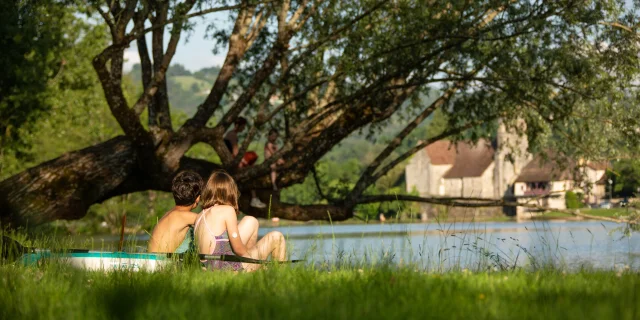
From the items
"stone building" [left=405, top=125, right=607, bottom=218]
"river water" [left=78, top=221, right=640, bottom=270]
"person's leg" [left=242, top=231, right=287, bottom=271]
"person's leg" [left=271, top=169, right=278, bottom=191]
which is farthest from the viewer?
"stone building" [left=405, top=125, right=607, bottom=218]

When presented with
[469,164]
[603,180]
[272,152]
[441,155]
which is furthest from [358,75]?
[441,155]

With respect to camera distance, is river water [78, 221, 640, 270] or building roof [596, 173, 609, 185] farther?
building roof [596, 173, 609, 185]

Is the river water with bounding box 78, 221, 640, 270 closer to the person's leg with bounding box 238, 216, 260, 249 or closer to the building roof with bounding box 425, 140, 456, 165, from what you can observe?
the person's leg with bounding box 238, 216, 260, 249

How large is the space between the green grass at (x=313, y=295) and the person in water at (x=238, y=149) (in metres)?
9.71

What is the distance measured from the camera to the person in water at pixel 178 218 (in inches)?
299

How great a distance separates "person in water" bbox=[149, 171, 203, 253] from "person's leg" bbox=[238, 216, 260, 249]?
46 cm

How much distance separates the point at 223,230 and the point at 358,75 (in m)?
8.84

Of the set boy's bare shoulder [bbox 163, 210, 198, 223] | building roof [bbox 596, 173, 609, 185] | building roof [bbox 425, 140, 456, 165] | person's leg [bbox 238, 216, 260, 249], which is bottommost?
person's leg [bbox 238, 216, 260, 249]

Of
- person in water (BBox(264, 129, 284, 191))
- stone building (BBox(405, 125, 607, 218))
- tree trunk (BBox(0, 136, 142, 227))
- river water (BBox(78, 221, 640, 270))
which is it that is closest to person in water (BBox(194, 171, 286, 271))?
river water (BBox(78, 221, 640, 270))

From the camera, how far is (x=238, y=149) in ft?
52.3

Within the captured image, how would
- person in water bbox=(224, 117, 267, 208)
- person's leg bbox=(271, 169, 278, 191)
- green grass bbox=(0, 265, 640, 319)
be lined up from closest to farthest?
green grass bbox=(0, 265, 640, 319)
person in water bbox=(224, 117, 267, 208)
person's leg bbox=(271, 169, 278, 191)

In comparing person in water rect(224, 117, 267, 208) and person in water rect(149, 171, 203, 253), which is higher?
person in water rect(224, 117, 267, 208)

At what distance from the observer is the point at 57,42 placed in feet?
91.8

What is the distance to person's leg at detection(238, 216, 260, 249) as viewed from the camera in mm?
7594
